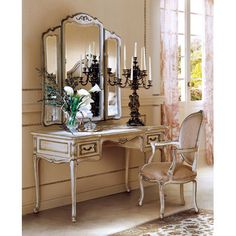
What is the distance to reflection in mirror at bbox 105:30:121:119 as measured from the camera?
418 centimetres

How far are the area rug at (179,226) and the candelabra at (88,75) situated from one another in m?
1.22

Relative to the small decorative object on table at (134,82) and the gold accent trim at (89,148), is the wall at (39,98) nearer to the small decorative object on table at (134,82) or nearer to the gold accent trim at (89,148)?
the small decorative object on table at (134,82)

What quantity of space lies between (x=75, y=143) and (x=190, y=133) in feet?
3.07

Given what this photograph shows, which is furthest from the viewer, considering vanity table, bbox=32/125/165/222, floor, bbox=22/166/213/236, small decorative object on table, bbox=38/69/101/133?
small decorative object on table, bbox=38/69/101/133

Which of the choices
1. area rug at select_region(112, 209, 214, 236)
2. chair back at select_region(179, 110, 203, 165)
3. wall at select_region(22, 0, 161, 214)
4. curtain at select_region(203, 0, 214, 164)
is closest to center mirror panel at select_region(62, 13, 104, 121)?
wall at select_region(22, 0, 161, 214)

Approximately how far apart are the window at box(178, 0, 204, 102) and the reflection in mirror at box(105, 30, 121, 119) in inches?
57.3

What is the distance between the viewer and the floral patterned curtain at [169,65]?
201 inches

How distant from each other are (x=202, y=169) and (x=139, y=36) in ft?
6.39

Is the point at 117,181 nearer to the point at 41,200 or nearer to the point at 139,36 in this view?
the point at 41,200

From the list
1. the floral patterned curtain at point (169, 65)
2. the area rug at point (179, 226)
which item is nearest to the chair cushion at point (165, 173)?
the area rug at point (179, 226)

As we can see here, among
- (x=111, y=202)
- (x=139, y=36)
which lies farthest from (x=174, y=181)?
(x=139, y=36)

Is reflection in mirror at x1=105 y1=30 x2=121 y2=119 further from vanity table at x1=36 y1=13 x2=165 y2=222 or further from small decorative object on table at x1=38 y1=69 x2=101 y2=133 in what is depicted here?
small decorative object on table at x1=38 y1=69 x2=101 y2=133
